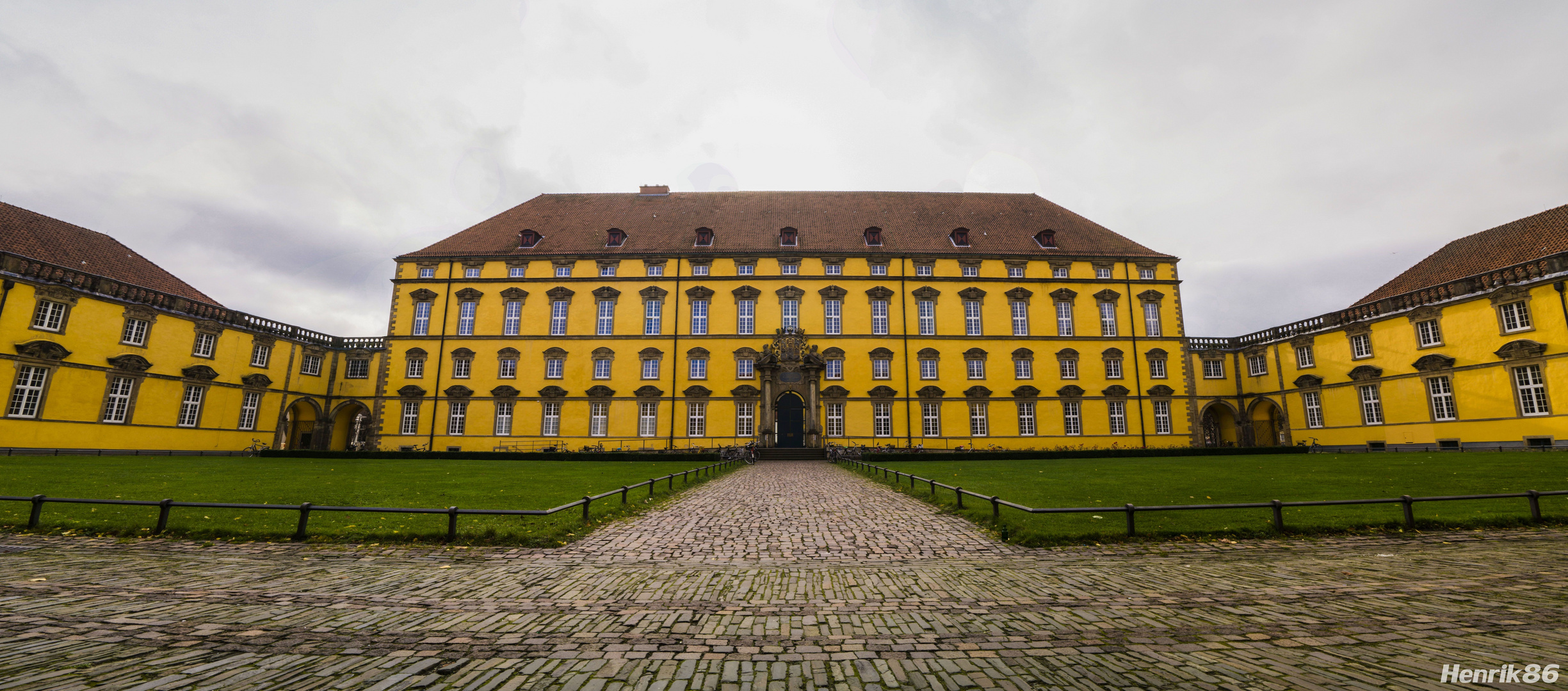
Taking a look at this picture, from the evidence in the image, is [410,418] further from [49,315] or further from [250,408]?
[49,315]

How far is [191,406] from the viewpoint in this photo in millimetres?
29453

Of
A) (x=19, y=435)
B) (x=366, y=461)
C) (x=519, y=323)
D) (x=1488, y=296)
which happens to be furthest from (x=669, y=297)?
(x=1488, y=296)

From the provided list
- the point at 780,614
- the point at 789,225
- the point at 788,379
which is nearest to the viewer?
the point at 780,614

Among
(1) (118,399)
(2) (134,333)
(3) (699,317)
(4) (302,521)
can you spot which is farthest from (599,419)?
(4) (302,521)

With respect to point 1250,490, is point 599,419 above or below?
above

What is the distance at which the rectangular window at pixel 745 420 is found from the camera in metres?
34.5

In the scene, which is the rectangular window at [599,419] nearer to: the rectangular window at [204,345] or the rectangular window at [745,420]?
the rectangular window at [745,420]

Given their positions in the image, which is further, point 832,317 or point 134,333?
point 832,317

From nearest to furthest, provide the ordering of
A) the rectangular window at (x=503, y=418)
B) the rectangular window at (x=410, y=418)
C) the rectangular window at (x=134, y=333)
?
the rectangular window at (x=134, y=333)
the rectangular window at (x=503, y=418)
the rectangular window at (x=410, y=418)

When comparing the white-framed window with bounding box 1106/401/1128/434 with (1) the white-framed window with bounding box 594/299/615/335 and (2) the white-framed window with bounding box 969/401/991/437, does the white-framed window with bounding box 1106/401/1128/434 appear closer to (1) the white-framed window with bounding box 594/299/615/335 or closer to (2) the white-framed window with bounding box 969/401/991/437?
(2) the white-framed window with bounding box 969/401/991/437

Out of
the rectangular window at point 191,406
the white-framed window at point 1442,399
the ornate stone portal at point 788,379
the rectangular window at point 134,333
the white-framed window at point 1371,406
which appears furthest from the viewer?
the ornate stone portal at point 788,379

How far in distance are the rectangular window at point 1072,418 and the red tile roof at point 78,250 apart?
47.0 metres

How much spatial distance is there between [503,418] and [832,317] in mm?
20141

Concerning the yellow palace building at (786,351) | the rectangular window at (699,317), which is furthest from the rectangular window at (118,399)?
the rectangular window at (699,317)
